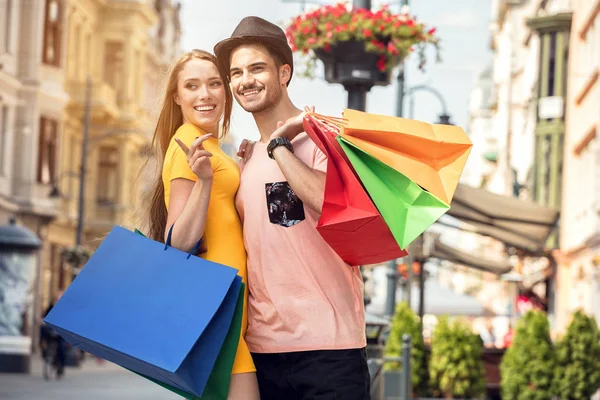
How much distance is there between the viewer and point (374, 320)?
1012cm

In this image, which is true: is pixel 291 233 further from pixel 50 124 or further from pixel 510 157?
pixel 510 157

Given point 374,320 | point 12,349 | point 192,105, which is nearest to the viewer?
point 192,105

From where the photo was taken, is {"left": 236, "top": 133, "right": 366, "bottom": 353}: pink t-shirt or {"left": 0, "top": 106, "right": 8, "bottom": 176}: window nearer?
{"left": 236, "top": 133, "right": 366, "bottom": 353}: pink t-shirt

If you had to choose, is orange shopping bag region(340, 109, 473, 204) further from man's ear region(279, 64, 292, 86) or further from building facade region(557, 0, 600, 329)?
building facade region(557, 0, 600, 329)

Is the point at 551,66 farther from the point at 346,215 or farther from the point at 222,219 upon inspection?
the point at 346,215

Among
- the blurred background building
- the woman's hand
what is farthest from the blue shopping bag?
the blurred background building

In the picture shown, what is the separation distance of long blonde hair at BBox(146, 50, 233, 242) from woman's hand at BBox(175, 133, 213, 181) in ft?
1.37

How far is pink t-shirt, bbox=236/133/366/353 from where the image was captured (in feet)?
14.4

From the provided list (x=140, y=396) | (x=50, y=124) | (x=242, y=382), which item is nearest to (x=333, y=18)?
(x=242, y=382)

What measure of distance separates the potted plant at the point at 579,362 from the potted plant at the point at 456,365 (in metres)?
1.80

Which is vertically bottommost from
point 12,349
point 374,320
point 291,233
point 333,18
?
point 12,349

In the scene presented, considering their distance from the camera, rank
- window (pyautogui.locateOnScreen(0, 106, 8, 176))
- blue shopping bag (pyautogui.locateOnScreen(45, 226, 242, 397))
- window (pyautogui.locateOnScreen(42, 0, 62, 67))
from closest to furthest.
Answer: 1. blue shopping bag (pyautogui.locateOnScreen(45, 226, 242, 397))
2. window (pyautogui.locateOnScreen(0, 106, 8, 176))
3. window (pyautogui.locateOnScreen(42, 0, 62, 67))

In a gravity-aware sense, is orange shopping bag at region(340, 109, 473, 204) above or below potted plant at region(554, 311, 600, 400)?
above

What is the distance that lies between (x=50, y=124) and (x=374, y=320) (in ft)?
111
